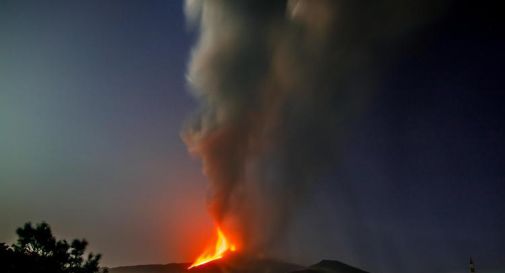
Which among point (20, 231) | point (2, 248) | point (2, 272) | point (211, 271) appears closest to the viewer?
point (2, 272)

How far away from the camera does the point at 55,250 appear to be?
36531mm

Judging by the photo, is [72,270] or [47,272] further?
[72,270]

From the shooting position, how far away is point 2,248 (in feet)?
109

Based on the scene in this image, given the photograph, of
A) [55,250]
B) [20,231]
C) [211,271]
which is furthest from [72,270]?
[211,271]

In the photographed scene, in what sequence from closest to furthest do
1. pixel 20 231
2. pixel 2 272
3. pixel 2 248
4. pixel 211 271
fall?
1. pixel 2 272
2. pixel 2 248
3. pixel 20 231
4. pixel 211 271

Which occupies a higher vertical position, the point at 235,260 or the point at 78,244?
the point at 235,260

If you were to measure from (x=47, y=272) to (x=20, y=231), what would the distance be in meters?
4.74

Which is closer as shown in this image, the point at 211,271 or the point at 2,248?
the point at 2,248

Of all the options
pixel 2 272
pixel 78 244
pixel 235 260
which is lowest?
pixel 2 272

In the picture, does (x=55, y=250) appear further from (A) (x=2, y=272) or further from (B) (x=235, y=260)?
(B) (x=235, y=260)

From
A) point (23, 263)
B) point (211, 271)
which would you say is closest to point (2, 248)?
point (23, 263)

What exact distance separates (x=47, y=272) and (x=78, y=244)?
138 inches

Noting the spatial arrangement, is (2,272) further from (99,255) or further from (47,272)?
(99,255)

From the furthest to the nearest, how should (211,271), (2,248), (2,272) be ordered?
(211,271)
(2,248)
(2,272)
